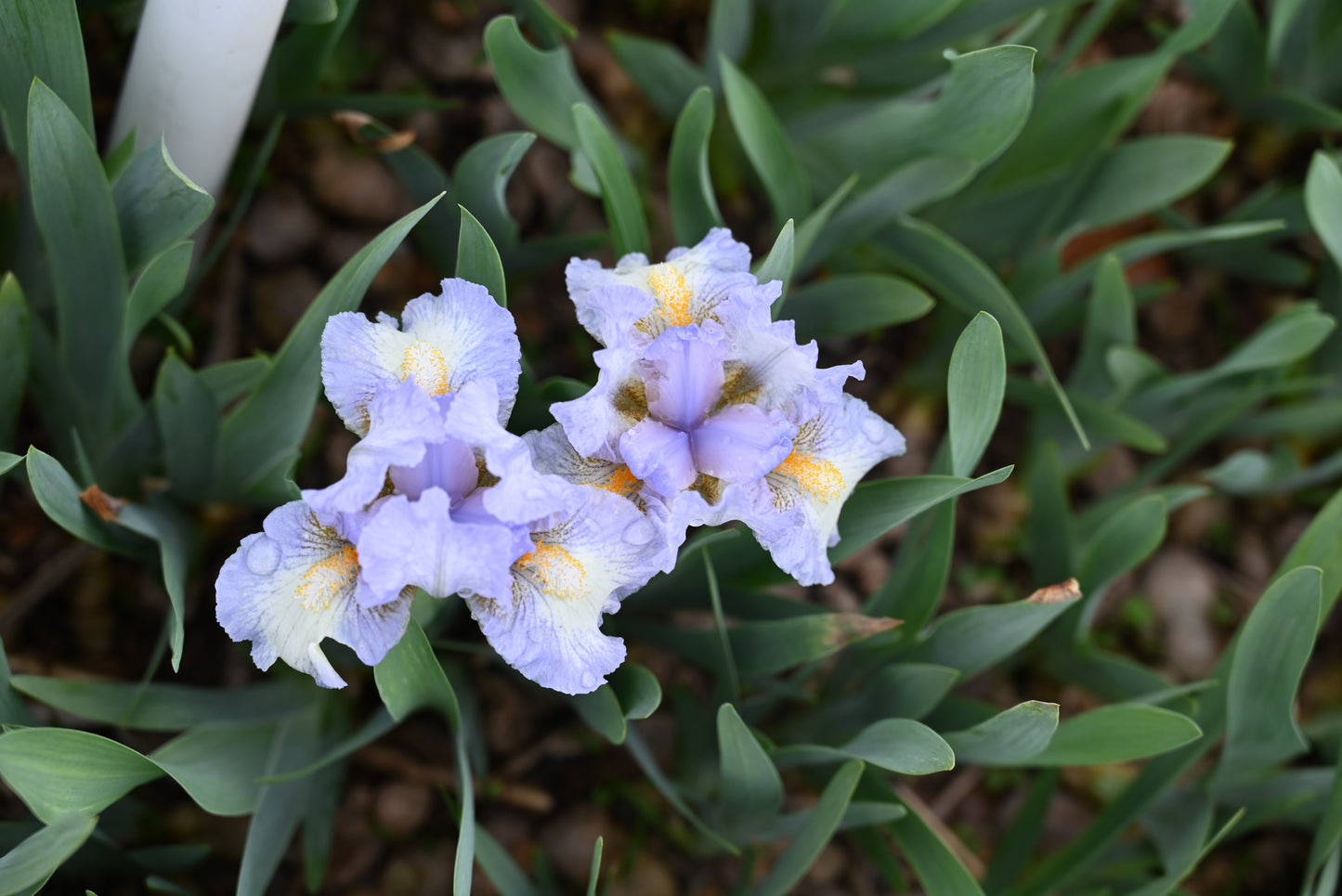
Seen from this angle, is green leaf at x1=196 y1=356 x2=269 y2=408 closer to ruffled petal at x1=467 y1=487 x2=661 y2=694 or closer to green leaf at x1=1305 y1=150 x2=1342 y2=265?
ruffled petal at x1=467 y1=487 x2=661 y2=694

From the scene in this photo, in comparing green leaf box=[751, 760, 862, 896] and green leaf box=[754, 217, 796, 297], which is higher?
green leaf box=[754, 217, 796, 297]

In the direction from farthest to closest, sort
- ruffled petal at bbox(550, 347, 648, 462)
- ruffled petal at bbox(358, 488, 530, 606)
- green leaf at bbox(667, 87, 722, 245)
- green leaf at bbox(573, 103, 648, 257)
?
green leaf at bbox(667, 87, 722, 245) < green leaf at bbox(573, 103, 648, 257) < ruffled petal at bbox(550, 347, 648, 462) < ruffled petal at bbox(358, 488, 530, 606)

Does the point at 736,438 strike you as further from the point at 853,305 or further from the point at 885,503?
the point at 853,305

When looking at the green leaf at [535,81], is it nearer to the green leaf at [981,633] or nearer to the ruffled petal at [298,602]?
the ruffled petal at [298,602]

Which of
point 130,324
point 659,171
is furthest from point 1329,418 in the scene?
point 130,324

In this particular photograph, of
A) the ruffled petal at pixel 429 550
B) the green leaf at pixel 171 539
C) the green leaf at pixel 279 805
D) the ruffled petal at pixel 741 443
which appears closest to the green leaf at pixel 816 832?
the ruffled petal at pixel 741 443

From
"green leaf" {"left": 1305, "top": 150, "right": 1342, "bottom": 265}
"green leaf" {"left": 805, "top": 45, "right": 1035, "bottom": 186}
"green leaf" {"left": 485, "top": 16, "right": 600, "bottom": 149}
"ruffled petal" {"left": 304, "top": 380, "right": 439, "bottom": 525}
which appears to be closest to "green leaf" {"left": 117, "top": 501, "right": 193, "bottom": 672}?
"ruffled petal" {"left": 304, "top": 380, "right": 439, "bottom": 525}
